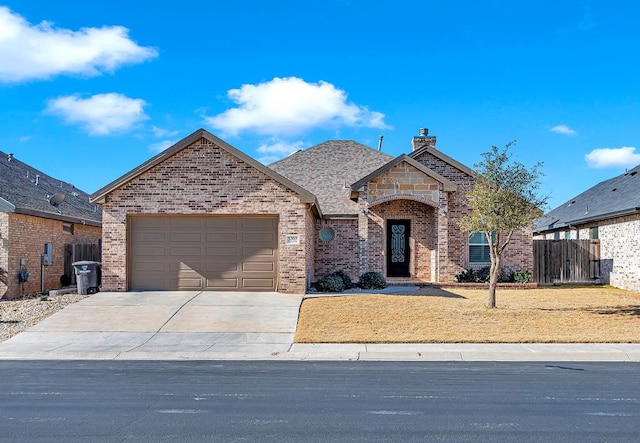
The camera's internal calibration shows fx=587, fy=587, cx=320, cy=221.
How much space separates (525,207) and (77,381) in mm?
12422

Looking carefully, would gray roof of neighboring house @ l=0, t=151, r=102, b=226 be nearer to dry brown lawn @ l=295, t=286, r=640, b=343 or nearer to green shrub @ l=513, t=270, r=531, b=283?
dry brown lawn @ l=295, t=286, r=640, b=343

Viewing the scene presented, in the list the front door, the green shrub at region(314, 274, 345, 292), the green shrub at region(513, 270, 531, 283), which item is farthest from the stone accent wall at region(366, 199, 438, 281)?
the green shrub at region(314, 274, 345, 292)

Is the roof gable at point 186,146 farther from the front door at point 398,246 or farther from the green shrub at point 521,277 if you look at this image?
the green shrub at point 521,277

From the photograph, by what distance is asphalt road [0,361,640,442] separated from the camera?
6.58m

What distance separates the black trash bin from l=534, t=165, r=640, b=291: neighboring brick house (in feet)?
48.8

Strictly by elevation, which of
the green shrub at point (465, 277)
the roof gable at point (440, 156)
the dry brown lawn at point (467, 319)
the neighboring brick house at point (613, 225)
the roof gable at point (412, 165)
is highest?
the roof gable at point (440, 156)

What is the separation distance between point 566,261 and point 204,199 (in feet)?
50.9

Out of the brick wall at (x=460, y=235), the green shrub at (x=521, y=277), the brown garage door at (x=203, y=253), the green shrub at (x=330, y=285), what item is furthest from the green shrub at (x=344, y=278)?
the green shrub at (x=521, y=277)

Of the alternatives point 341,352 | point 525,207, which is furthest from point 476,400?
point 525,207

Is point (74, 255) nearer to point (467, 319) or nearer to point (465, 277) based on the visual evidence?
point (465, 277)

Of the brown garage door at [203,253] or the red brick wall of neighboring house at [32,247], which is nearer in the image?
the brown garage door at [203,253]

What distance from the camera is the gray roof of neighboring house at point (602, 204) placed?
23203mm

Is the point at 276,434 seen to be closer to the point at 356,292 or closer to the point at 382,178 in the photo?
the point at 356,292

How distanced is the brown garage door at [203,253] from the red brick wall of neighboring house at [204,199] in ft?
1.15
